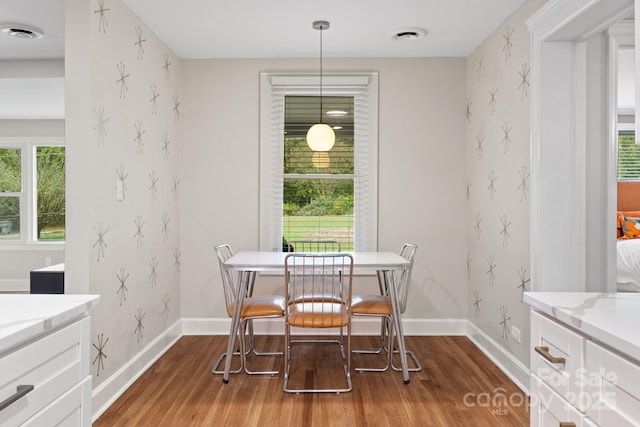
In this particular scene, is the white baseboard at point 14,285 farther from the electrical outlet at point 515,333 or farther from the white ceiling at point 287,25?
the electrical outlet at point 515,333

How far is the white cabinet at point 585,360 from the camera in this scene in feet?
3.49

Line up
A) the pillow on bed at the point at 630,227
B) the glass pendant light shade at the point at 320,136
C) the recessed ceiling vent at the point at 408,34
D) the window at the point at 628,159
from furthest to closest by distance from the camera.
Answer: the window at the point at 628,159 < the pillow on bed at the point at 630,227 < the glass pendant light shade at the point at 320,136 < the recessed ceiling vent at the point at 408,34

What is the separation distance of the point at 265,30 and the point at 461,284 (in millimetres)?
2724

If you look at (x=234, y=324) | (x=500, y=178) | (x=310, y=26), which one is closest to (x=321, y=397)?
(x=234, y=324)

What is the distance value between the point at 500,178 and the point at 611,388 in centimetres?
227

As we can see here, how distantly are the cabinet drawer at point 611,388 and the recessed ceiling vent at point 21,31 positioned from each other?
3.81 metres

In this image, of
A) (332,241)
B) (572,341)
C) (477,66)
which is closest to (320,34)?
(477,66)

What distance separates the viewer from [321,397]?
2664 mm

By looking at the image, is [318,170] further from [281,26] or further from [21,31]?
[21,31]

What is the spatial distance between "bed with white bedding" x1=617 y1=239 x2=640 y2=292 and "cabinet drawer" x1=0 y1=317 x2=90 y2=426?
12.6 ft

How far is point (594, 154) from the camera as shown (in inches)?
99.9

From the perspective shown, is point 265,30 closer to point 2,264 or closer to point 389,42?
point 389,42

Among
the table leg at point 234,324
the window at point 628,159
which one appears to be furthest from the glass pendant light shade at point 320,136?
the window at point 628,159

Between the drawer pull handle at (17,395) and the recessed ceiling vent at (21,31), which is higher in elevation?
the recessed ceiling vent at (21,31)
